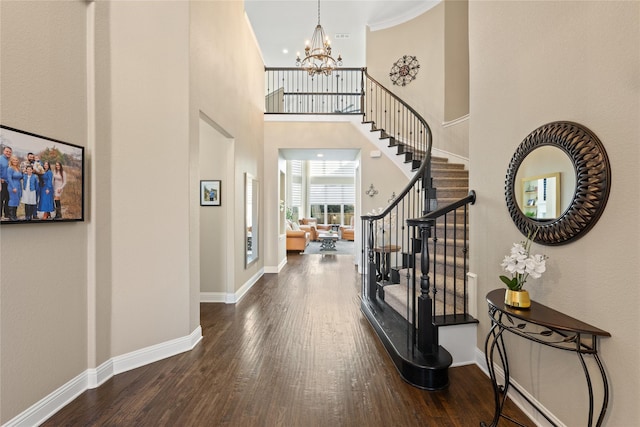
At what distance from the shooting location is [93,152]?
2275mm

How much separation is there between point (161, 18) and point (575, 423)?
169 inches

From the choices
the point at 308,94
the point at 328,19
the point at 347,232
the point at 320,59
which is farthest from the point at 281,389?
the point at 347,232

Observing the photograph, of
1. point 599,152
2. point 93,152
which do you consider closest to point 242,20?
point 93,152

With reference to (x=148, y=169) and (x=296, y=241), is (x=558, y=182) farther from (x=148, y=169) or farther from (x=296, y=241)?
(x=296, y=241)

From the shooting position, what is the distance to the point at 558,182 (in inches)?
67.4

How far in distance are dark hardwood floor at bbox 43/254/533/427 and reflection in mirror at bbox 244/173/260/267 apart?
69.8 inches

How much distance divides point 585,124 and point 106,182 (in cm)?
332

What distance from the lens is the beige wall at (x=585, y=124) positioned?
4.40 feet

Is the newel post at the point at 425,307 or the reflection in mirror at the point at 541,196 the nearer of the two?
the reflection in mirror at the point at 541,196

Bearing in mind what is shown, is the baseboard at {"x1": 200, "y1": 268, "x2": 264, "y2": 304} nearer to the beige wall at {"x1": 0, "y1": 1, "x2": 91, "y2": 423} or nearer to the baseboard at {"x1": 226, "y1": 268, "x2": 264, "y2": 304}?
the baseboard at {"x1": 226, "y1": 268, "x2": 264, "y2": 304}

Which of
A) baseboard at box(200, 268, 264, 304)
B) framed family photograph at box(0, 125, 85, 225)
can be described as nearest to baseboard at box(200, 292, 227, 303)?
baseboard at box(200, 268, 264, 304)

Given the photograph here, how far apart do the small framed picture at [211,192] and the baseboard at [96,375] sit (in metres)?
1.95

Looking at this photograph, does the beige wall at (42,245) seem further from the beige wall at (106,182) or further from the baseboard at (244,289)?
the baseboard at (244,289)

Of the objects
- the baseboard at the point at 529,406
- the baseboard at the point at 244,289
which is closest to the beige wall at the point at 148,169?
the baseboard at the point at 244,289
